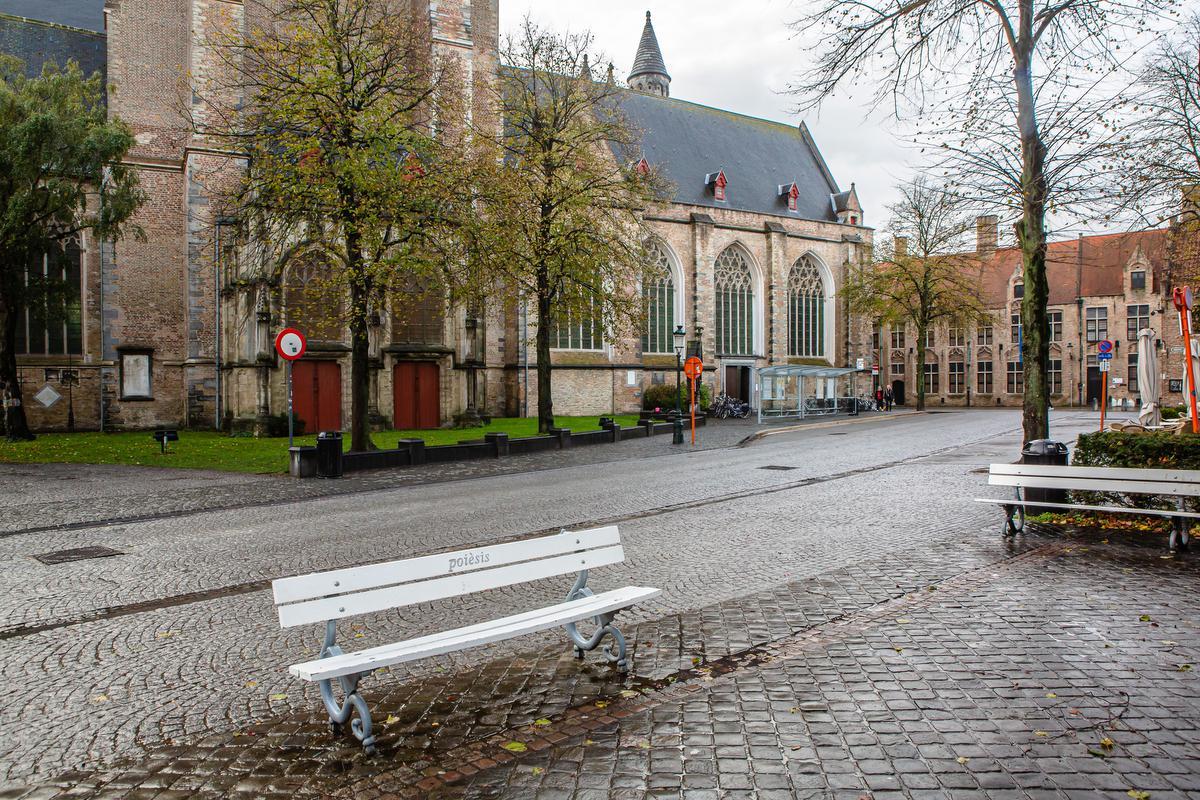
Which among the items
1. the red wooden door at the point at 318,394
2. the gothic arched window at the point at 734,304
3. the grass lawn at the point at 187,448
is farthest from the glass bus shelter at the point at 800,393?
the red wooden door at the point at 318,394

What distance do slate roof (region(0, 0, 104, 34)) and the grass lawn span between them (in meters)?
19.2

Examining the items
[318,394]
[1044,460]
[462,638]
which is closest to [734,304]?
[318,394]

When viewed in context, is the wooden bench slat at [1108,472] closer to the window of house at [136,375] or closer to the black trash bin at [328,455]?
the black trash bin at [328,455]

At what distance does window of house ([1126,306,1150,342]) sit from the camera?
54531 millimetres

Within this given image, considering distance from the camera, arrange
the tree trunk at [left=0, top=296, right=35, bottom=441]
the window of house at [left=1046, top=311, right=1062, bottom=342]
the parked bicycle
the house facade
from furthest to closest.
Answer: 1. the window of house at [left=1046, top=311, right=1062, bottom=342]
2. the house facade
3. the parked bicycle
4. the tree trunk at [left=0, top=296, right=35, bottom=441]

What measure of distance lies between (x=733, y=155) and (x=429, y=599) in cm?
4620

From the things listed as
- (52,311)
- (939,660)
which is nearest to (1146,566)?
(939,660)

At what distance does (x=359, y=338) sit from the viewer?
17188mm

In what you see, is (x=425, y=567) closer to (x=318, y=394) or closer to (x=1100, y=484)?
(x=1100, y=484)

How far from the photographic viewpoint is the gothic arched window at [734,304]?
43.0 meters

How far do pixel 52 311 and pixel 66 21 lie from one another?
15915 millimetres

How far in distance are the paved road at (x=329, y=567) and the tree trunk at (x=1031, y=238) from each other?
1.63 meters

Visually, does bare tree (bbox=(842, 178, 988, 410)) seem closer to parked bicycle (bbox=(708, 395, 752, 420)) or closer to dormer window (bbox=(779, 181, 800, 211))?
dormer window (bbox=(779, 181, 800, 211))

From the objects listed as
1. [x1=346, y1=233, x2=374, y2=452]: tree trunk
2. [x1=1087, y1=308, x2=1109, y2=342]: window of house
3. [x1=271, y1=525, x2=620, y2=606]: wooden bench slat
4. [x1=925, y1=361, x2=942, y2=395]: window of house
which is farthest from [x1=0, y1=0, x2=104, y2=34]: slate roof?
[x1=1087, y1=308, x2=1109, y2=342]: window of house
